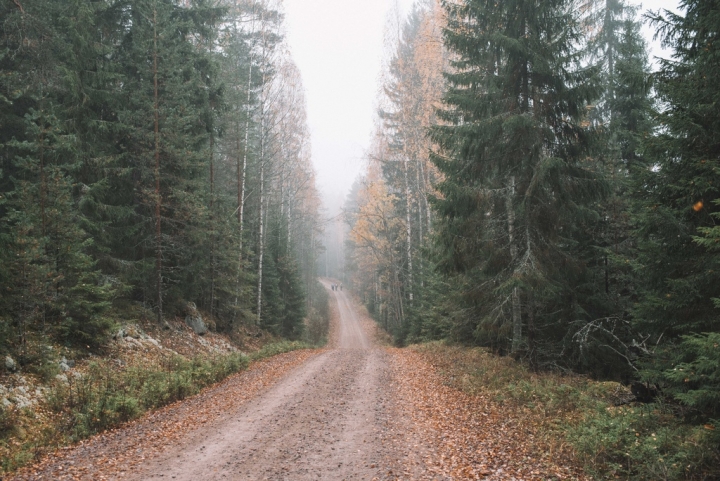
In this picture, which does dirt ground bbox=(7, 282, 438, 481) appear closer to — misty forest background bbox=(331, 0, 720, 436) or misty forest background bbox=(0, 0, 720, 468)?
misty forest background bbox=(0, 0, 720, 468)

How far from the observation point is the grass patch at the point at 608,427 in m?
4.96

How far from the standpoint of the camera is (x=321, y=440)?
7.48 meters

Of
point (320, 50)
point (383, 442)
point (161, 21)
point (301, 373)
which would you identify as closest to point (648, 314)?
point (383, 442)

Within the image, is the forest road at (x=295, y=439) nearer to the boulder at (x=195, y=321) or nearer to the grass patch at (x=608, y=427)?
the grass patch at (x=608, y=427)

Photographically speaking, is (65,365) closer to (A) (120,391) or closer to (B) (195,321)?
(A) (120,391)

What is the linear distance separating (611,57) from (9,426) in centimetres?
2537

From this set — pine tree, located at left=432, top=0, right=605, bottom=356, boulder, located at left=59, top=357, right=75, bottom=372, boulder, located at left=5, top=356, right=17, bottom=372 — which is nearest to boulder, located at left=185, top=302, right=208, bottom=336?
boulder, located at left=59, top=357, right=75, bottom=372

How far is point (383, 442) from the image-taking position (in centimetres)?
736

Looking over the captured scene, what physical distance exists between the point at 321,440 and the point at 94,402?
5.04 m

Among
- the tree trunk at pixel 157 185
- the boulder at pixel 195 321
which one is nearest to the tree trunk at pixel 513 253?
the tree trunk at pixel 157 185

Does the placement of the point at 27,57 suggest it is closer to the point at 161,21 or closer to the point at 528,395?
the point at 161,21

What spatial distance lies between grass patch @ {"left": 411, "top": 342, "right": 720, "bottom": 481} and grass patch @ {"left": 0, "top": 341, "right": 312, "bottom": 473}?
796cm

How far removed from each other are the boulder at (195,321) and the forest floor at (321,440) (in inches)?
251

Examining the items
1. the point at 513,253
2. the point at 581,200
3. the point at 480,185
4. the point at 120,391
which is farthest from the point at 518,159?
the point at 120,391
